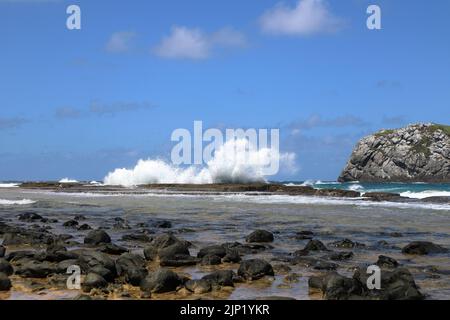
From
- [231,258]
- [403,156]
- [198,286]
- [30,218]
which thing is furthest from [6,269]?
[403,156]

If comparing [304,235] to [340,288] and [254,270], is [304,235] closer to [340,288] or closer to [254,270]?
[254,270]

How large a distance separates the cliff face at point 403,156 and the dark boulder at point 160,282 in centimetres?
13239

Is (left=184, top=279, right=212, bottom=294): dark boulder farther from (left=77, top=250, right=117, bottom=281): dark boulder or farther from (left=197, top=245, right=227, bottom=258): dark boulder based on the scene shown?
(left=197, top=245, right=227, bottom=258): dark boulder

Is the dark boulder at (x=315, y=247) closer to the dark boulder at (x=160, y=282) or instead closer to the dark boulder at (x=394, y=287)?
the dark boulder at (x=394, y=287)

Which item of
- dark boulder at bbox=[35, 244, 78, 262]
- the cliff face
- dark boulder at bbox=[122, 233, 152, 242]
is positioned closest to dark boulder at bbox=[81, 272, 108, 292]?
dark boulder at bbox=[35, 244, 78, 262]

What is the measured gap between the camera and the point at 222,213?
2927 cm

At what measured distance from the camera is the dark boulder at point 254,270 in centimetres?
1172

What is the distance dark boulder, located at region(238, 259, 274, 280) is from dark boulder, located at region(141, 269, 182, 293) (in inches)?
70.1

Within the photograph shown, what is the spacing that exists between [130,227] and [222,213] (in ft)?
26.8

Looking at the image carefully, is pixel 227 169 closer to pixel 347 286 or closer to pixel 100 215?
pixel 100 215

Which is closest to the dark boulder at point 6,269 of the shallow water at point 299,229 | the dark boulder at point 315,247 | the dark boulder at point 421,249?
the shallow water at point 299,229

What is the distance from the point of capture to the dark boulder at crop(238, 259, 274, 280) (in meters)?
11.7

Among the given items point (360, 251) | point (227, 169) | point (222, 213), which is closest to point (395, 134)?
point (227, 169)

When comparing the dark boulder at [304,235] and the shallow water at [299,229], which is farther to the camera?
the dark boulder at [304,235]
